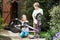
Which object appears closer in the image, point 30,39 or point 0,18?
point 30,39

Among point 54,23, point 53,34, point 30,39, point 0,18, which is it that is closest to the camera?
point 53,34

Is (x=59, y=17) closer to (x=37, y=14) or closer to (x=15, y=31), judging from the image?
(x=37, y=14)

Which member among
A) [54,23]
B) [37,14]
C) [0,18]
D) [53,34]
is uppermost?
[0,18]

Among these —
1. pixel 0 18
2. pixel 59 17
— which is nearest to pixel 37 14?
pixel 59 17

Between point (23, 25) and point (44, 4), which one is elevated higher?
point (44, 4)

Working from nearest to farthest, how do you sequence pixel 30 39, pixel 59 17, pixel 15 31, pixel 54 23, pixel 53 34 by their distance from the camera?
pixel 53 34
pixel 54 23
pixel 59 17
pixel 30 39
pixel 15 31

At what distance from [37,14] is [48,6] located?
385 cm

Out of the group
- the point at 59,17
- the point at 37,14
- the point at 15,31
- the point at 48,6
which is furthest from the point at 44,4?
the point at 59,17

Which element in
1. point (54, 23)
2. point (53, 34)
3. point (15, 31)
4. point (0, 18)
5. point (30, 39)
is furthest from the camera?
A: point (0, 18)

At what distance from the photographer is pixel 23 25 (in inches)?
485

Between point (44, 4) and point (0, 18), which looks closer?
point (44, 4)

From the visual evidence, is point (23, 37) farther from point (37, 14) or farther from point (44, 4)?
point (44, 4)

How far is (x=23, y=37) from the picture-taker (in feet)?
40.9

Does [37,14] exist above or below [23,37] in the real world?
above
